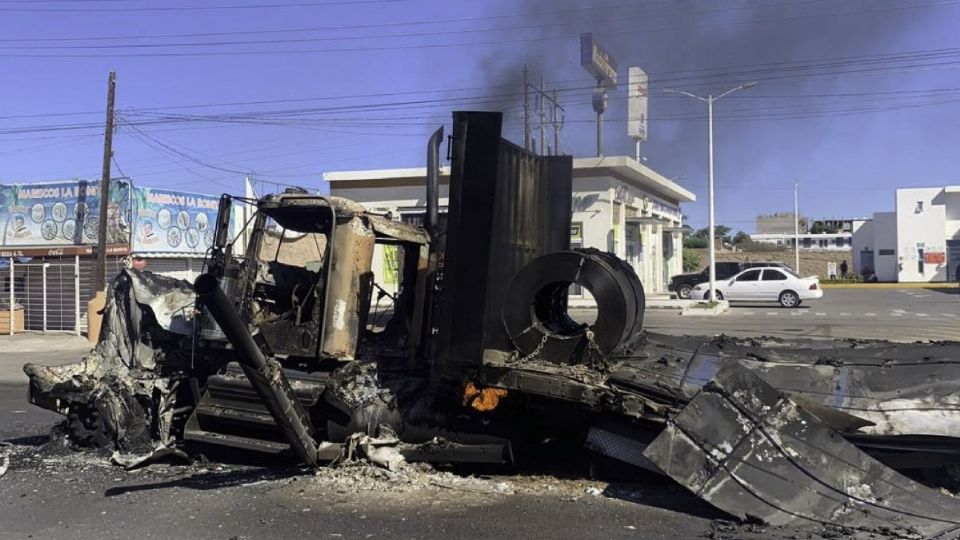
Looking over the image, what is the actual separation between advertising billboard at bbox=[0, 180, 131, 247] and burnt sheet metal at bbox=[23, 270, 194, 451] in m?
18.0

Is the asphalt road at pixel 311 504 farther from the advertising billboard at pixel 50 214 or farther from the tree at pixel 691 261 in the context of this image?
the tree at pixel 691 261

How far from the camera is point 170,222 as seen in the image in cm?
2339

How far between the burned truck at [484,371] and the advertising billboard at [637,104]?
31.3 m

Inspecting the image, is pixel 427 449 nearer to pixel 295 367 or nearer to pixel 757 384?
pixel 295 367

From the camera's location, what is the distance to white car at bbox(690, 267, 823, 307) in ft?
90.1

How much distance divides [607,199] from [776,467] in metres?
26.7

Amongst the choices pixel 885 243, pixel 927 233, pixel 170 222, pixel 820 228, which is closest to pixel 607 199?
pixel 170 222

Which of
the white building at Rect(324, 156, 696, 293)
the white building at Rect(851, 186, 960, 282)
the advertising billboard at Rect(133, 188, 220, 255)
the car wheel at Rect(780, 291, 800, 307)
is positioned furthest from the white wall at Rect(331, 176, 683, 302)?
the white building at Rect(851, 186, 960, 282)

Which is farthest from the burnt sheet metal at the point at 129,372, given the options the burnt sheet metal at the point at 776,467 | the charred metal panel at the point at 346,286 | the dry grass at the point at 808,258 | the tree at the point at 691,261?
the dry grass at the point at 808,258

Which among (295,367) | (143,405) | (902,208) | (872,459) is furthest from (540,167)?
(902,208)

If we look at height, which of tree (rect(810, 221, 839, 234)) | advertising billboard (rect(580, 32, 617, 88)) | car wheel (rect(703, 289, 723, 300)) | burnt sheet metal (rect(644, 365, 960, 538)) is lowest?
burnt sheet metal (rect(644, 365, 960, 538))

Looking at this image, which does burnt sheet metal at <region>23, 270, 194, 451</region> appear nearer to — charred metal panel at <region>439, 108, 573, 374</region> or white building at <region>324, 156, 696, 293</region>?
charred metal panel at <region>439, 108, 573, 374</region>

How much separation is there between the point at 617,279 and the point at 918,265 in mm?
52877

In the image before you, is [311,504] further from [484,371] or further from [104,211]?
[104,211]
